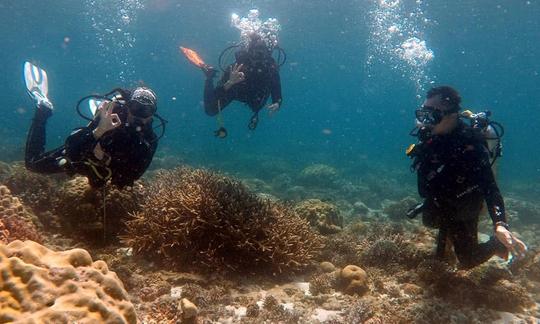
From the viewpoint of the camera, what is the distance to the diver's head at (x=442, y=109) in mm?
6227

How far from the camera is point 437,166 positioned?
20.8 ft

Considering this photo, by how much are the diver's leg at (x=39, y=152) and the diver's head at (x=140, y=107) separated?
2350 millimetres

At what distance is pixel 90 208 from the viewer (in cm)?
711

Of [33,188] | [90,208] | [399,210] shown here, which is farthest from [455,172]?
[399,210]

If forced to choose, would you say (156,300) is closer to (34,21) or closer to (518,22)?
(518,22)

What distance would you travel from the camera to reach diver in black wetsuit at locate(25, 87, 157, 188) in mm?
6102

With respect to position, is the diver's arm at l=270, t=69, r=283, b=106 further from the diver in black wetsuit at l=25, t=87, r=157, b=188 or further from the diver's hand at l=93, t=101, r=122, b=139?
the diver's hand at l=93, t=101, r=122, b=139

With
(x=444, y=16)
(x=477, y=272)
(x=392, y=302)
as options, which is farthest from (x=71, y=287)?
(x=444, y=16)

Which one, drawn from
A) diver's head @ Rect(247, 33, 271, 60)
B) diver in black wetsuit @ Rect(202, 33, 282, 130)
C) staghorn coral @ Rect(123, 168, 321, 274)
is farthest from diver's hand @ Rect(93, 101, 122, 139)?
Result: diver's head @ Rect(247, 33, 271, 60)

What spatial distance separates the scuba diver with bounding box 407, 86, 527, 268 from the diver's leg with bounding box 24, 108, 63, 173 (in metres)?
7.31

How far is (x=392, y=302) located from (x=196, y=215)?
3.71 meters

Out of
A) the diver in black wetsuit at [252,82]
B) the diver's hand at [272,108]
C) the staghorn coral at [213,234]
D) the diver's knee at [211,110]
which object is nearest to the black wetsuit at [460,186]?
the staghorn coral at [213,234]

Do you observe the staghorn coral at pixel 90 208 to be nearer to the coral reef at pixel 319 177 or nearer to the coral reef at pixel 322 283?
the coral reef at pixel 322 283

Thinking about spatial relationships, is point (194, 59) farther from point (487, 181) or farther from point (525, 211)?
point (525, 211)
